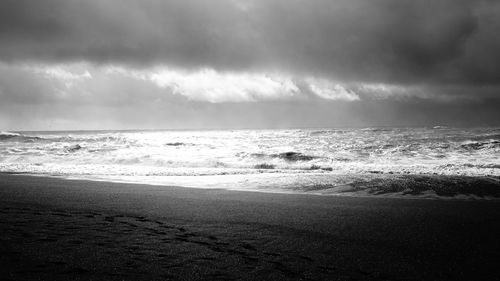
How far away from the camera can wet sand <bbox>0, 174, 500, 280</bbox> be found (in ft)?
13.1

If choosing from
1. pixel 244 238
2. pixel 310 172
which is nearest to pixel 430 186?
pixel 310 172

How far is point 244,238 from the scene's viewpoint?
17.5 feet

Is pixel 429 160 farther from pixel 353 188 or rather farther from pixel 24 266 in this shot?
pixel 24 266

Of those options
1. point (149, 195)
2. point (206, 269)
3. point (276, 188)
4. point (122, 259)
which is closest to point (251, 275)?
point (206, 269)

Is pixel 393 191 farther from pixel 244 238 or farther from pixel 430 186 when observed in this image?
pixel 244 238

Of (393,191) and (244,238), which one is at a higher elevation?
(393,191)

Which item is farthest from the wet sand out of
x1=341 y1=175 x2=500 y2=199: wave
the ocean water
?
the ocean water

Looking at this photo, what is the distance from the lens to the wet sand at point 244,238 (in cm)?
399

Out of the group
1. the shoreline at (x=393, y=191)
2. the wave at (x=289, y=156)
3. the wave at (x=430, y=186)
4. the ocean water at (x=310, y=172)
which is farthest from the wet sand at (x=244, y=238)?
the wave at (x=289, y=156)

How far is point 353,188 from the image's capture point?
11000 mm

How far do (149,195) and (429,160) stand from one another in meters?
17.7

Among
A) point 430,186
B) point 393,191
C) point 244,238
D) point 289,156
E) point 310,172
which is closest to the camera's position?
point 244,238

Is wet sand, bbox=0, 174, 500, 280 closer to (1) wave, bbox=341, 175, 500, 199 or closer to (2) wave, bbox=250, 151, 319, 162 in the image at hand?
(1) wave, bbox=341, 175, 500, 199

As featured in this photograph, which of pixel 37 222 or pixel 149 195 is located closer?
pixel 37 222
